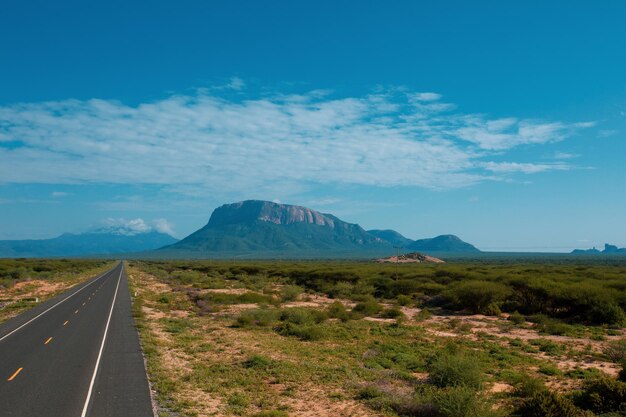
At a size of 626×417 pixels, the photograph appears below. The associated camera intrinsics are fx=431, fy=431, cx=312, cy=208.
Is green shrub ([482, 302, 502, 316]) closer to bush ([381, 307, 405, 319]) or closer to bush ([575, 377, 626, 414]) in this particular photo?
bush ([381, 307, 405, 319])

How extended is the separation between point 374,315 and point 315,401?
23.1 meters

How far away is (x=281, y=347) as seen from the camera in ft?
77.4

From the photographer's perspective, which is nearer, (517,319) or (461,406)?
(461,406)

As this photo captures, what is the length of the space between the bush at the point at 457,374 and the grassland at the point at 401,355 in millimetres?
47

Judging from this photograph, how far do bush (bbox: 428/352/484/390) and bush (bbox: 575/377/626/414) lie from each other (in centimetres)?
329

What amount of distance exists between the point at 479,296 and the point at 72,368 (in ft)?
111

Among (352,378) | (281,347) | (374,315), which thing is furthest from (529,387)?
(374,315)

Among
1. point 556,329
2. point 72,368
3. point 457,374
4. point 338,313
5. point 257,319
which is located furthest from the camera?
point 338,313

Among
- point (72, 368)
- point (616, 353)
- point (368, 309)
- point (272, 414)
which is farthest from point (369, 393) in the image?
point (368, 309)

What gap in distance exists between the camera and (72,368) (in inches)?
707

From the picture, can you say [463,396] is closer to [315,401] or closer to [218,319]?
[315,401]

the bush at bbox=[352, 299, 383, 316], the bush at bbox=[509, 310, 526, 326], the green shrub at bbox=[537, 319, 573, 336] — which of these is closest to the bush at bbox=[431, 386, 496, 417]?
the green shrub at bbox=[537, 319, 573, 336]

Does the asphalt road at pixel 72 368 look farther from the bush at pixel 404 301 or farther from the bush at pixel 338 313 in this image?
the bush at pixel 404 301

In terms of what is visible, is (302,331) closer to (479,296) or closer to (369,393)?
(369,393)
